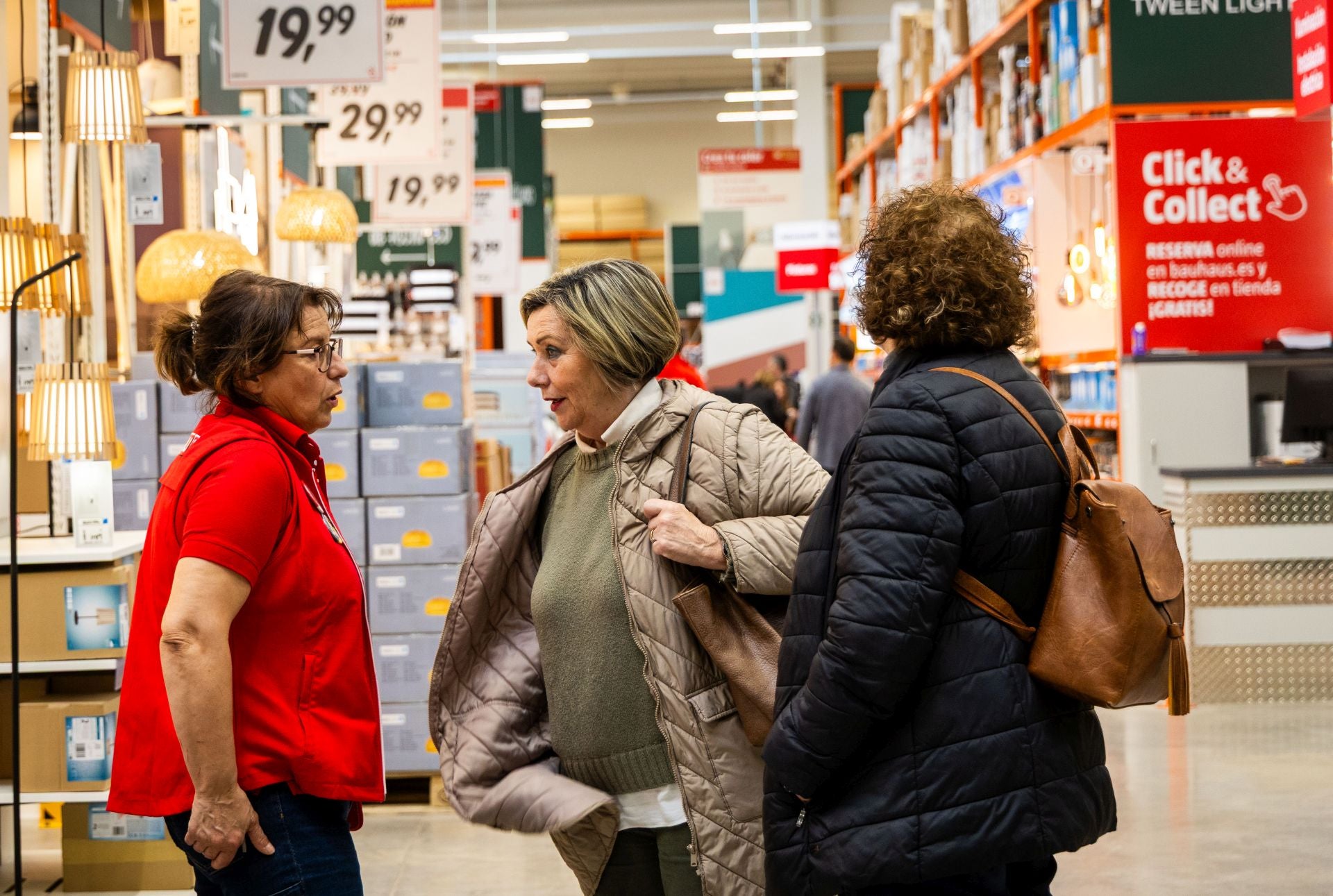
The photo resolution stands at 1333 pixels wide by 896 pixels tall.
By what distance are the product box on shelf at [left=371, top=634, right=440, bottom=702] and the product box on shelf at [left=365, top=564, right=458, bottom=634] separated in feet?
0.11

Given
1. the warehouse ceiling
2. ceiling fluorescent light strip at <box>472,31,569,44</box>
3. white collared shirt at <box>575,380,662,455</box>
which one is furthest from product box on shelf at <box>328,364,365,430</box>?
the warehouse ceiling

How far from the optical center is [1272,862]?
452cm

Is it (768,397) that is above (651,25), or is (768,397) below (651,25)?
below

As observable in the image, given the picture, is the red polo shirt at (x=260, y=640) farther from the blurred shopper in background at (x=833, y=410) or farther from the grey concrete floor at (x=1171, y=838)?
the blurred shopper in background at (x=833, y=410)

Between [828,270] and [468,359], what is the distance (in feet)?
22.1

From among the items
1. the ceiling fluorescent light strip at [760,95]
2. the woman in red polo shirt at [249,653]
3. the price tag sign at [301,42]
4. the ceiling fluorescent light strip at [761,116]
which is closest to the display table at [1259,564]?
the price tag sign at [301,42]

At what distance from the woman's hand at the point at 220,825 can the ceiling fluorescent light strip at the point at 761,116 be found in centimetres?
2078

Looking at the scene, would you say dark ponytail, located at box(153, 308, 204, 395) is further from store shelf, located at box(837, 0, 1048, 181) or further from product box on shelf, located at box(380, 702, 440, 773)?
store shelf, located at box(837, 0, 1048, 181)

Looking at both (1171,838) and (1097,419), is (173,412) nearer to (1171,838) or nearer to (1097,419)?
(1171,838)

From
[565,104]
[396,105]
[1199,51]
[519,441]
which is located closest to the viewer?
[1199,51]

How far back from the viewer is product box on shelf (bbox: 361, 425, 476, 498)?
221 inches

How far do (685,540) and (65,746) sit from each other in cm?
274

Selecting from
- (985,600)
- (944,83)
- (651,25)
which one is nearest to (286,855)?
(985,600)

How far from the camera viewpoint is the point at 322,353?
2.30 meters
